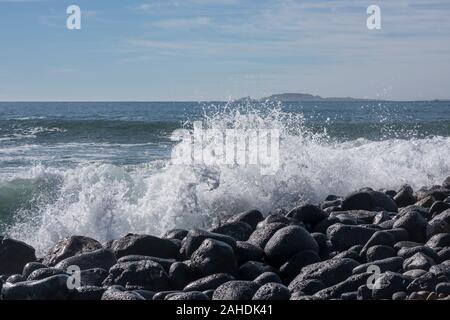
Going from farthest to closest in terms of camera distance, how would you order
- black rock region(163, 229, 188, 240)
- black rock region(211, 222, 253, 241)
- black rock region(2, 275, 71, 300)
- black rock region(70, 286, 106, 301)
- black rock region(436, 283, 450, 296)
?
1. black rock region(163, 229, 188, 240)
2. black rock region(211, 222, 253, 241)
3. black rock region(70, 286, 106, 301)
4. black rock region(2, 275, 71, 300)
5. black rock region(436, 283, 450, 296)

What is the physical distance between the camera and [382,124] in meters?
29.2

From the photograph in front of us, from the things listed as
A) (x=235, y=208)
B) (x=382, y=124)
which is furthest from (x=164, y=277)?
(x=382, y=124)

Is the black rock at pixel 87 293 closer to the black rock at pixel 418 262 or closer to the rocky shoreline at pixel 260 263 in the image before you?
the rocky shoreline at pixel 260 263

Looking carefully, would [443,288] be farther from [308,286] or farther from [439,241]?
[439,241]

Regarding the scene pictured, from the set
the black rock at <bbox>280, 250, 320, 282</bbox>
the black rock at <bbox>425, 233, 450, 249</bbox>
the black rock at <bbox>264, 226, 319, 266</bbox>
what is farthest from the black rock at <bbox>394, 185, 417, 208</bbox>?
the black rock at <bbox>280, 250, 320, 282</bbox>

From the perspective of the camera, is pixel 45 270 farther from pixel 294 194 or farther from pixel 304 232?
pixel 294 194

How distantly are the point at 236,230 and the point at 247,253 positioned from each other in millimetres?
952

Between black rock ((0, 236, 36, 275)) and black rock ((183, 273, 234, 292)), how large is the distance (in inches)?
88.8

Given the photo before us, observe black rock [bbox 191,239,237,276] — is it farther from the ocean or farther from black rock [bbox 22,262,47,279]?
the ocean

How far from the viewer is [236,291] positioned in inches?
206

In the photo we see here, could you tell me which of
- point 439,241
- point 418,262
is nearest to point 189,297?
point 418,262

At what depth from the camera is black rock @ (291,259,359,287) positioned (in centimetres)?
571

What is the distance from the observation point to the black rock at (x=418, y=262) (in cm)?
573
